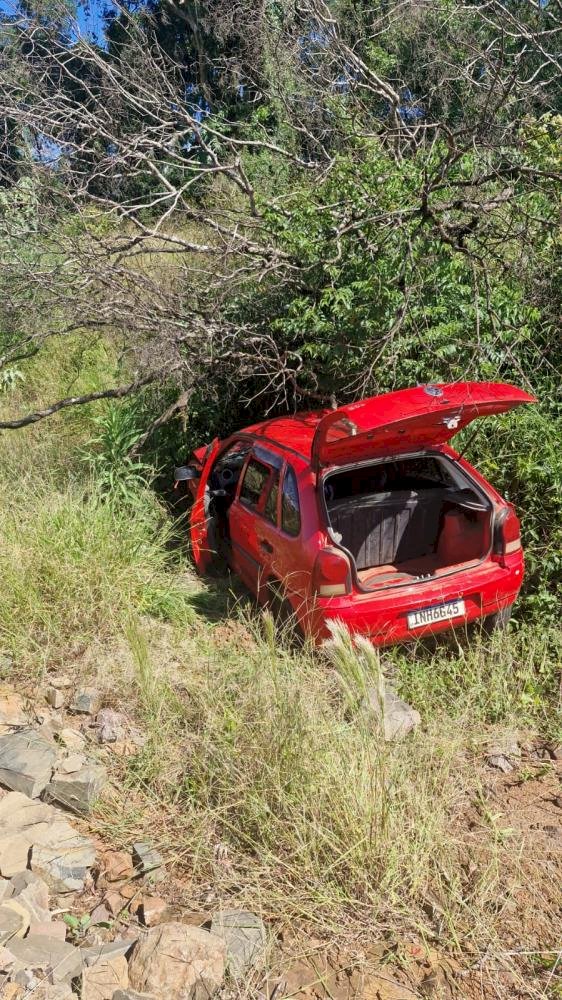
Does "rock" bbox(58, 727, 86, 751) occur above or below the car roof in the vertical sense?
below

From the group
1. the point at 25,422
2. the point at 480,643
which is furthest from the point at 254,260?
the point at 480,643

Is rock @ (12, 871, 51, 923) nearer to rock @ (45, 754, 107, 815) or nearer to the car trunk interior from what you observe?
rock @ (45, 754, 107, 815)

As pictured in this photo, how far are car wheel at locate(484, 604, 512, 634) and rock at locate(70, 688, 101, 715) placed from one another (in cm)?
256

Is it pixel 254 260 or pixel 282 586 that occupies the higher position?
pixel 254 260

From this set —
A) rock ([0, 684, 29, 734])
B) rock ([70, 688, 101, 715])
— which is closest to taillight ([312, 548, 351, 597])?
rock ([70, 688, 101, 715])

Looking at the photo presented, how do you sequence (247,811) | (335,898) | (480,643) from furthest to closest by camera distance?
(480,643) < (247,811) < (335,898)

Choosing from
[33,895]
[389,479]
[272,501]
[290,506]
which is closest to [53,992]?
[33,895]

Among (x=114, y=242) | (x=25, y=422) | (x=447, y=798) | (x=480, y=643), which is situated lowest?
(x=480, y=643)

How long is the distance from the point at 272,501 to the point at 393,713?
5.82 ft

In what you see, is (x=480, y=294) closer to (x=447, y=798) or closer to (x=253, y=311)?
(x=253, y=311)

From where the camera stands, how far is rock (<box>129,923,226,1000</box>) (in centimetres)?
246

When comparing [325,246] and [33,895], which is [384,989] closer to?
[33,895]

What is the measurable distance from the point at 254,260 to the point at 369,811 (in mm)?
5498

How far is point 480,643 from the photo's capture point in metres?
4.93
